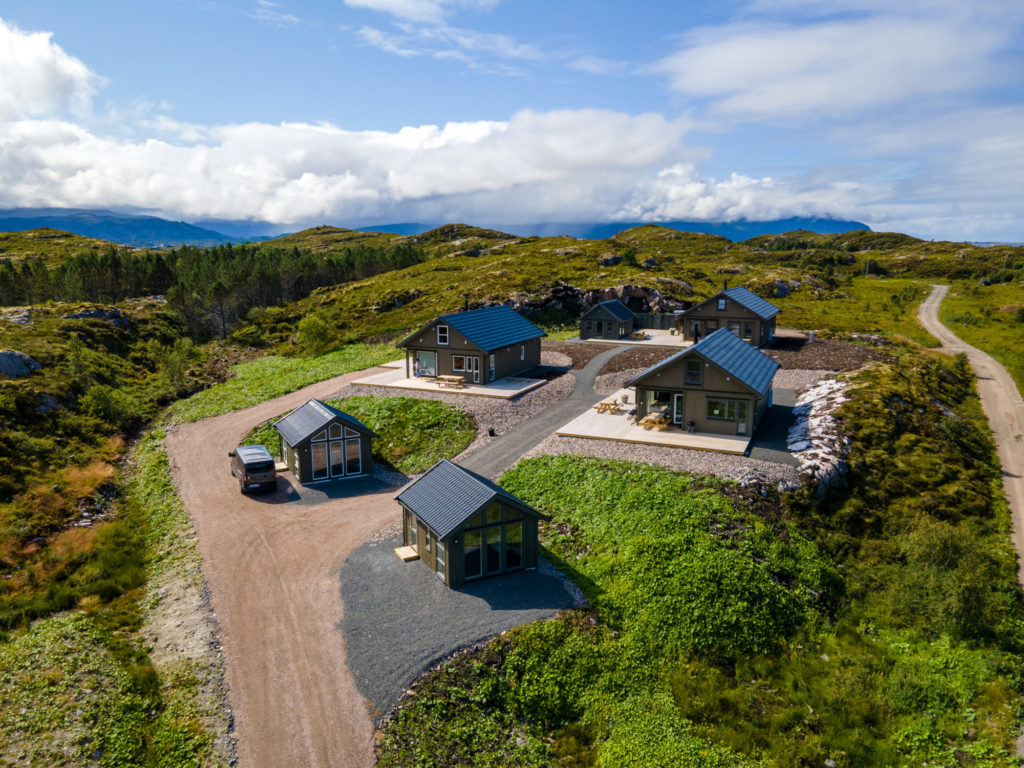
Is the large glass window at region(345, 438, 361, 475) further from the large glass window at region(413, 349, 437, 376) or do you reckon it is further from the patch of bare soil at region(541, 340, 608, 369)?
the patch of bare soil at region(541, 340, 608, 369)

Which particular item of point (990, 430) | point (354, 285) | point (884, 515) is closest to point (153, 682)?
point (884, 515)

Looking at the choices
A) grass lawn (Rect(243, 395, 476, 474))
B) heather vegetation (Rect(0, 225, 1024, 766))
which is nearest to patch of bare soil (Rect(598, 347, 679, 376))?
grass lawn (Rect(243, 395, 476, 474))

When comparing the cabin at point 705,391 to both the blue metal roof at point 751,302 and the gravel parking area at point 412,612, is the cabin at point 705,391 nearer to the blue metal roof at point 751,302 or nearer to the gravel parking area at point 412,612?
the gravel parking area at point 412,612

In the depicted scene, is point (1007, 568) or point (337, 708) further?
point (1007, 568)

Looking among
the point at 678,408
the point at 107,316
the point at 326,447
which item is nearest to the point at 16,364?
the point at 107,316

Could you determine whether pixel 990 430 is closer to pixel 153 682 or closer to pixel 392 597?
pixel 392 597

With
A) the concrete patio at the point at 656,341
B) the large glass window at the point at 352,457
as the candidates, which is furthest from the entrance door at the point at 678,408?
the concrete patio at the point at 656,341

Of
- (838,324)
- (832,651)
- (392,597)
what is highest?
(838,324)
